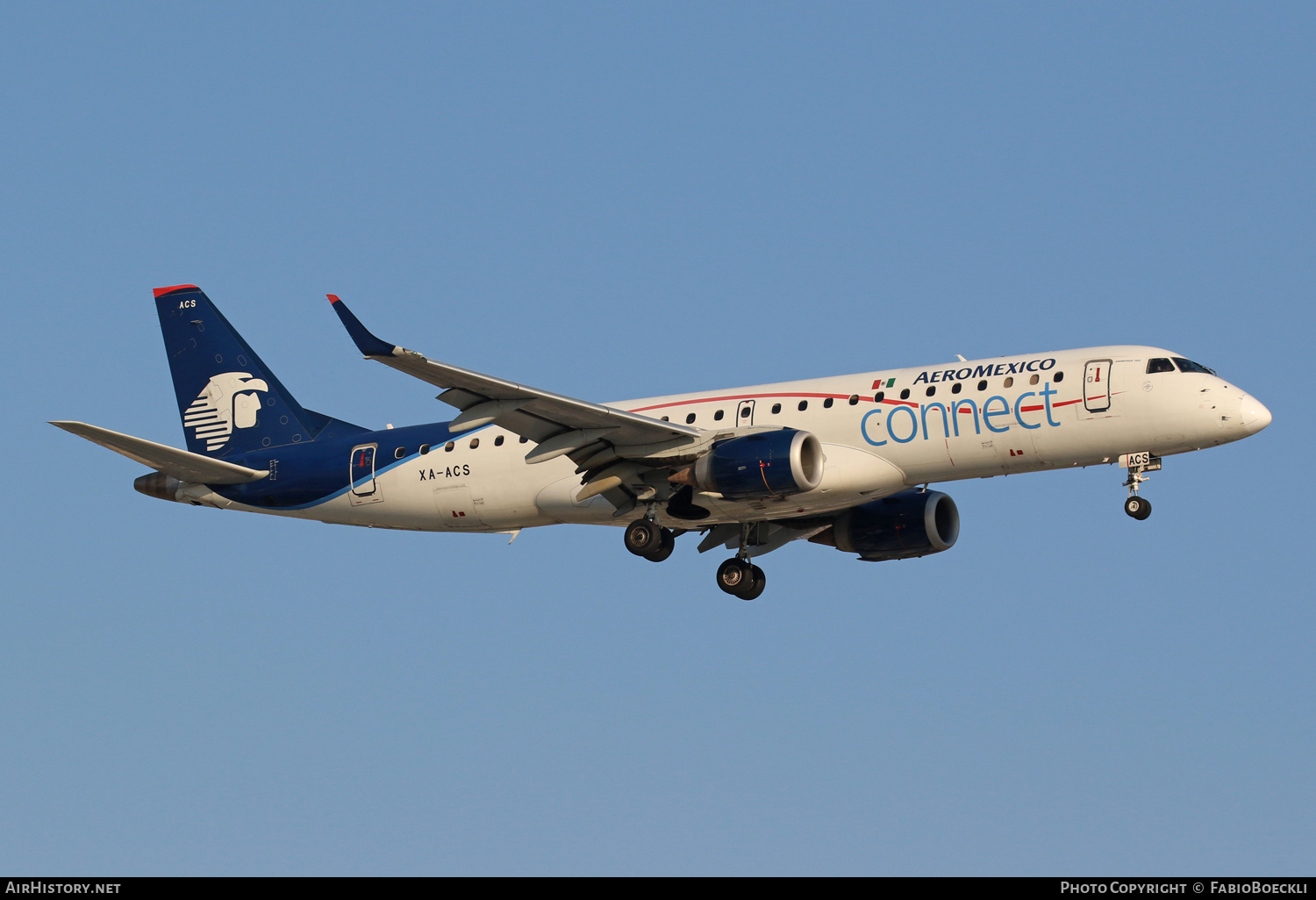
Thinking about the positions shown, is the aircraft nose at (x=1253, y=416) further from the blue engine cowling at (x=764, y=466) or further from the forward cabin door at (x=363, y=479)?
the forward cabin door at (x=363, y=479)

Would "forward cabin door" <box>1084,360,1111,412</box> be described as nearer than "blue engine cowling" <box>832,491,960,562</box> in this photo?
Yes

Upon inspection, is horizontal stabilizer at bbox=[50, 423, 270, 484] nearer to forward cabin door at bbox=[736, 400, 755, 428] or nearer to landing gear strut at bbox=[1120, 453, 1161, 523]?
forward cabin door at bbox=[736, 400, 755, 428]

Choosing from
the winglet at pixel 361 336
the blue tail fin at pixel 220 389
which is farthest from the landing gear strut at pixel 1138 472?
the blue tail fin at pixel 220 389

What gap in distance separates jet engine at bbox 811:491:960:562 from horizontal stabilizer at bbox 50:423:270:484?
15.6m

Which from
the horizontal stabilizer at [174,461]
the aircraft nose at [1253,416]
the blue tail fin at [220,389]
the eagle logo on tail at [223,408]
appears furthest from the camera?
the eagle logo on tail at [223,408]

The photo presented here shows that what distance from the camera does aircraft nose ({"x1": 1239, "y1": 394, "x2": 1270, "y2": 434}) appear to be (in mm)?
34156

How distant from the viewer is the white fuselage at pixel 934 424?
34.6 meters

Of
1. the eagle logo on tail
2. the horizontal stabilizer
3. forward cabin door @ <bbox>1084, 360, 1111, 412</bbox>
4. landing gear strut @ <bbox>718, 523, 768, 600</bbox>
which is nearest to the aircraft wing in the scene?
landing gear strut @ <bbox>718, 523, 768, 600</bbox>

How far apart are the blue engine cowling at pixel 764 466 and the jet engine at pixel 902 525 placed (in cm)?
558

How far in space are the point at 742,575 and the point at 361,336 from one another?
14265 mm

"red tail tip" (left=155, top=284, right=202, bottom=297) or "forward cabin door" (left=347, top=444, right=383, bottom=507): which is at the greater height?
"red tail tip" (left=155, top=284, right=202, bottom=297)

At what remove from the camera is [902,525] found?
134 ft
